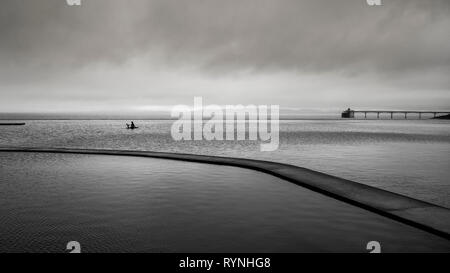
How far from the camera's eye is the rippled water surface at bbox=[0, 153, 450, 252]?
6578 mm

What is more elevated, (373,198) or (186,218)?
(373,198)

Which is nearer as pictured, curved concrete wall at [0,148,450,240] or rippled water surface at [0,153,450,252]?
rippled water surface at [0,153,450,252]

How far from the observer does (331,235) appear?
23.3 feet

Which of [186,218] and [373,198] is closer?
[186,218]

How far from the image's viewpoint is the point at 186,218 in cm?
835

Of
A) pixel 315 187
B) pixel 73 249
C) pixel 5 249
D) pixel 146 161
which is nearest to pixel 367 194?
pixel 315 187

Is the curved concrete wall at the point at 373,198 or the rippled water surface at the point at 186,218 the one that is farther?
the curved concrete wall at the point at 373,198

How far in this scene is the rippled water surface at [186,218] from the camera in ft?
21.6

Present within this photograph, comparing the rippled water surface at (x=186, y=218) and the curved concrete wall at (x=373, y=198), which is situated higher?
the curved concrete wall at (x=373, y=198)

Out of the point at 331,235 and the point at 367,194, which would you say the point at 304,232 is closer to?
the point at 331,235

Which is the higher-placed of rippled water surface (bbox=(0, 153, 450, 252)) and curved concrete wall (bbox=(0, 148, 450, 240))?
curved concrete wall (bbox=(0, 148, 450, 240))
